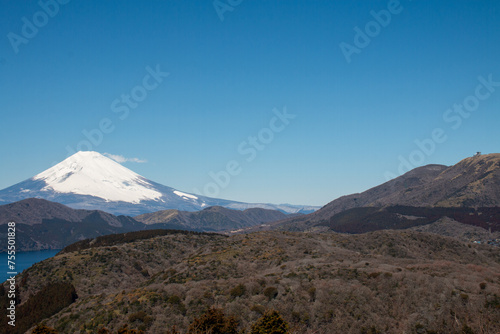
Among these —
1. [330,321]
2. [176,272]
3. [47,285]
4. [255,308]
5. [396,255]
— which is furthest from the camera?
[396,255]

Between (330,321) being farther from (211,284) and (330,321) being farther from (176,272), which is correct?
(176,272)

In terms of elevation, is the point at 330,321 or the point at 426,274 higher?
the point at 426,274

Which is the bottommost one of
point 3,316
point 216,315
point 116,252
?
point 3,316

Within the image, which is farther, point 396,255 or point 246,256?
point 396,255

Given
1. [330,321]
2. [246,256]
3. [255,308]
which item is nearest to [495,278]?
[330,321]

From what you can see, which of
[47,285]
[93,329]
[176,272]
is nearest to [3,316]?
[47,285]

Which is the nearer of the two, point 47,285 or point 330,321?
point 330,321

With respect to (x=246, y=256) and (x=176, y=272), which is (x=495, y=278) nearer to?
(x=246, y=256)

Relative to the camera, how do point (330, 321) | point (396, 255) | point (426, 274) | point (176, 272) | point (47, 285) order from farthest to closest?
point (396, 255), point (47, 285), point (176, 272), point (426, 274), point (330, 321)

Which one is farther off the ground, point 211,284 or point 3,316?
point 211,284
